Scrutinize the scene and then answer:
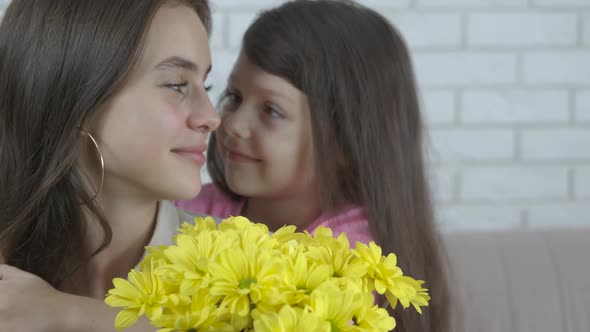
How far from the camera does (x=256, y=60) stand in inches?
74.4

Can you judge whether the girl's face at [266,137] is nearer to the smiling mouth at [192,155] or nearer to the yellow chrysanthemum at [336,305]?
the smiling mouth at [192,155]

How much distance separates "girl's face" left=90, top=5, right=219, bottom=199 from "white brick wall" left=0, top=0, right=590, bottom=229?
0.94 metres

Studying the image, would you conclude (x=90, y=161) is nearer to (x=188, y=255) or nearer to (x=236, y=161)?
(x=236, y=161)

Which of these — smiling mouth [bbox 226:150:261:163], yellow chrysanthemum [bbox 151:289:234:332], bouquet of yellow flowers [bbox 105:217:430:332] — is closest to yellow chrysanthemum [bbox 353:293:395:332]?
bouquet of yellow flowers [bbox 105:217:430:332]

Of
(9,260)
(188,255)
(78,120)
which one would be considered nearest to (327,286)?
(188,255)

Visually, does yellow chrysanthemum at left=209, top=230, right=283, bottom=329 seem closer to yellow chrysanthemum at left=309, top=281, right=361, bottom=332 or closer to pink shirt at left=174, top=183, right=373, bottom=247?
yellow chrysanthemum at left=309, top=281, right=361, bottom=332

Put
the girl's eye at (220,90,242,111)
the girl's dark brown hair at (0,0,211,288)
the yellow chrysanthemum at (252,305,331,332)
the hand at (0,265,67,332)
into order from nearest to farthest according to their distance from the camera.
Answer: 1. the yellow chrysanthemum at (252,305,331,332)
2. the hand at (0,265,67,332)
3. the girl's dark brown hair at (0,0,211,288)
4. the girl's eye at (220,90,242,111)

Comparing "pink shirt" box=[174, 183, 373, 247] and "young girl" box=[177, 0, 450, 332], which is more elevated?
"young girl" box=[177, 0, 450, 332]

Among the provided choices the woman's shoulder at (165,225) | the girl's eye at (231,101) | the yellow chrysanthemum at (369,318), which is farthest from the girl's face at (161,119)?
the yellow chrysanthemum at (369,318)

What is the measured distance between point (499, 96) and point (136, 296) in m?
1.76

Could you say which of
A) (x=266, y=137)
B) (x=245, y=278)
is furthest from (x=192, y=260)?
(x=266, y=137)

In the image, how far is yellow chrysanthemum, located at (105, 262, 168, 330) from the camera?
36.8 inches

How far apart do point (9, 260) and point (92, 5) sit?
460mm

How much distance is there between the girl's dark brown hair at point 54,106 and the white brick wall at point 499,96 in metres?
0.96
